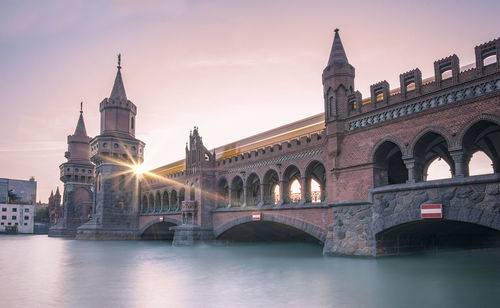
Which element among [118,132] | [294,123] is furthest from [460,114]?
[118,132]

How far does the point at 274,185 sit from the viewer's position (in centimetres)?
3312

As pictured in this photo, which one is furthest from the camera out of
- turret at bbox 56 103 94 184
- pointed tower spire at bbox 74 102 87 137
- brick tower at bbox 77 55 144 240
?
pointed tower spire at bbox 74 102 87 137

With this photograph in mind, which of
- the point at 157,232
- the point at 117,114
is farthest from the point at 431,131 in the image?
the point at 117,114

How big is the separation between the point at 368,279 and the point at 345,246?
655 centimetres

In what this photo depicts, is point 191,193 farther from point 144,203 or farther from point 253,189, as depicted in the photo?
point 144,203

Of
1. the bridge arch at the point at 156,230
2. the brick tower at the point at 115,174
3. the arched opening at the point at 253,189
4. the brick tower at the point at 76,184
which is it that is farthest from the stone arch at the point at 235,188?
the brick tower at the point at 76,184

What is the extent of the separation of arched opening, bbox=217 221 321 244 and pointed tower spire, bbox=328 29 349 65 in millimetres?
13274

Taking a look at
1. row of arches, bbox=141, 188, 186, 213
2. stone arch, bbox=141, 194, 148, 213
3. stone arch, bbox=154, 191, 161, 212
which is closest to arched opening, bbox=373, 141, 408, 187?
row of arches, bbox=141, 188, 186, 213

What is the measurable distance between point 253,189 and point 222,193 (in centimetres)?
295

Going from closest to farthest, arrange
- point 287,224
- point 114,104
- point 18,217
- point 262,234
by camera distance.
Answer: point 287,224
point 262,234
point 114,104
point 18,217

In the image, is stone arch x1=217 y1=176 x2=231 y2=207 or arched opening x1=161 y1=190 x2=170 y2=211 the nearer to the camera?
stone arch x1=217 y1=176 x2=231 y2=207

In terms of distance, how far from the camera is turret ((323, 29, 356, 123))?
21.2m

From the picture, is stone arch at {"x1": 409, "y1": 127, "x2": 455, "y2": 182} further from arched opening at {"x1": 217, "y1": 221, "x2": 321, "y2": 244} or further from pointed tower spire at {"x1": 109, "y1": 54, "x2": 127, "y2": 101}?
pointed tower spire at {"x1": 109, "y1": 54, "x2": 127, "y2": 101}

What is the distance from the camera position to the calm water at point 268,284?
1019 centimetres
